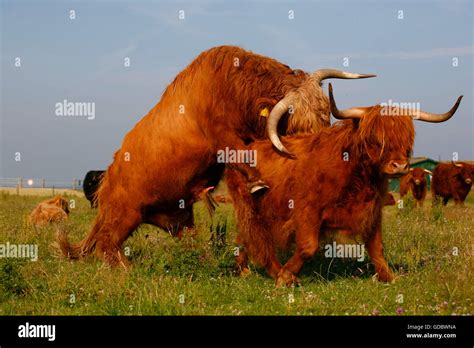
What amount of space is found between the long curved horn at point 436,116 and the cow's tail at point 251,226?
2055 millimetres

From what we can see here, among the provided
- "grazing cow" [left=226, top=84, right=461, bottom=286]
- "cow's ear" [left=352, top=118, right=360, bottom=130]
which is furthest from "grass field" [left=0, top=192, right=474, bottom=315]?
"cow's ear" [left=352, top=118, right=360, bottom=130]

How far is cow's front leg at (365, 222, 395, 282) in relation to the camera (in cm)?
693

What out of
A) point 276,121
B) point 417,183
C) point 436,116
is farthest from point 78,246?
point 417,183

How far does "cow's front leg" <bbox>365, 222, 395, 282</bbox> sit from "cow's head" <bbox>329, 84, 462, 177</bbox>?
3.27ft

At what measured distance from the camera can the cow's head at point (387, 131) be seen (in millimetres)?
6254

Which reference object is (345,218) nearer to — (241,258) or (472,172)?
(241,258)

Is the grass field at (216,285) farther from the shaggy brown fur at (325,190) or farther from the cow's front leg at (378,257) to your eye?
the shaggy brown fur at (325,190)

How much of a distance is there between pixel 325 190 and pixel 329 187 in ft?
0.17

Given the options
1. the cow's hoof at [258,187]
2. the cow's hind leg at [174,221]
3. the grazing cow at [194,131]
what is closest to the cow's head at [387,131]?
the grazing cow at [194,131]

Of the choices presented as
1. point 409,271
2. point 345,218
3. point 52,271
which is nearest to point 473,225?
point 409,271

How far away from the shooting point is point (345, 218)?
261 inches

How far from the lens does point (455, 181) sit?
81.9ft
